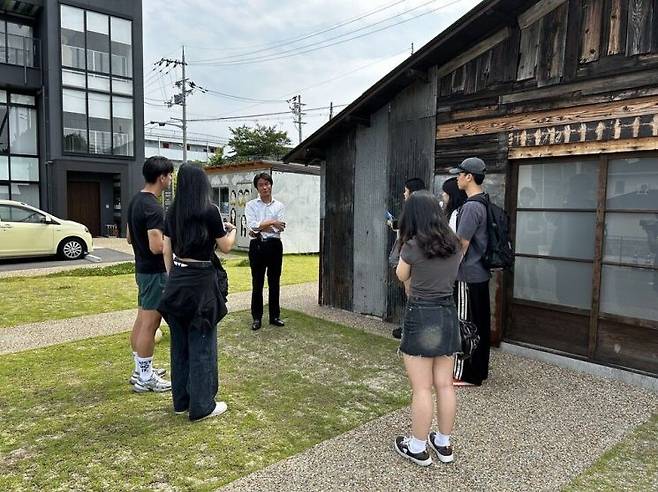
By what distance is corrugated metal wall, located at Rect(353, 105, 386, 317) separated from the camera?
250 inches

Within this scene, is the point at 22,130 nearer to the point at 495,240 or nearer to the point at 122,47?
the point at 122,47

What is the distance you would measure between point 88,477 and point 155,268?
5.03 ft

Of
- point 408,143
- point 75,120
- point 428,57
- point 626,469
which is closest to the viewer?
point 626,469

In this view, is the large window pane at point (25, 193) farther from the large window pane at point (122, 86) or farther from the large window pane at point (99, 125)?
the large window pane at point (122, 86)

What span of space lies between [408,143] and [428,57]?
3.47 feet

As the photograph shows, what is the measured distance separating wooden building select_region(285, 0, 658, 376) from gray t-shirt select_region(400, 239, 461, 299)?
Result: 91.7 inches

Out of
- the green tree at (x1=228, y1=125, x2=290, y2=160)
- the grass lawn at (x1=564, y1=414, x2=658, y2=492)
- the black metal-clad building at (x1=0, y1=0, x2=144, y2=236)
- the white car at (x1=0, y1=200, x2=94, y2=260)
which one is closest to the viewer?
the grass lawn at (x1=564, y1=414, x2=658, y2=492)

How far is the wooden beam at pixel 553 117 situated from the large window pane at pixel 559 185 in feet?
1.35

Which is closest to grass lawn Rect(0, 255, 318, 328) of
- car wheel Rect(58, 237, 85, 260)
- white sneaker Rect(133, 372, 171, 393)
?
car wheel Rect(58, 237, 85, 260)

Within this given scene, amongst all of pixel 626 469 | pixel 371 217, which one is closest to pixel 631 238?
pixel 626 469

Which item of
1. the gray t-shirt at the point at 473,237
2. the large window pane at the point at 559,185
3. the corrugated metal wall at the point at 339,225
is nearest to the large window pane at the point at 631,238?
the large window pane at the point at 559,185

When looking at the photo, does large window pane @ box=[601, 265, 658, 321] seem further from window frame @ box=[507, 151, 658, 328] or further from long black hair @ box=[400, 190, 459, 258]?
long black hair @ box=[400, 190, 459, 258]

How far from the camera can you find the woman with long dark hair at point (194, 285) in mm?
3164

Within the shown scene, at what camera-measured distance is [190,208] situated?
3.15 metres
